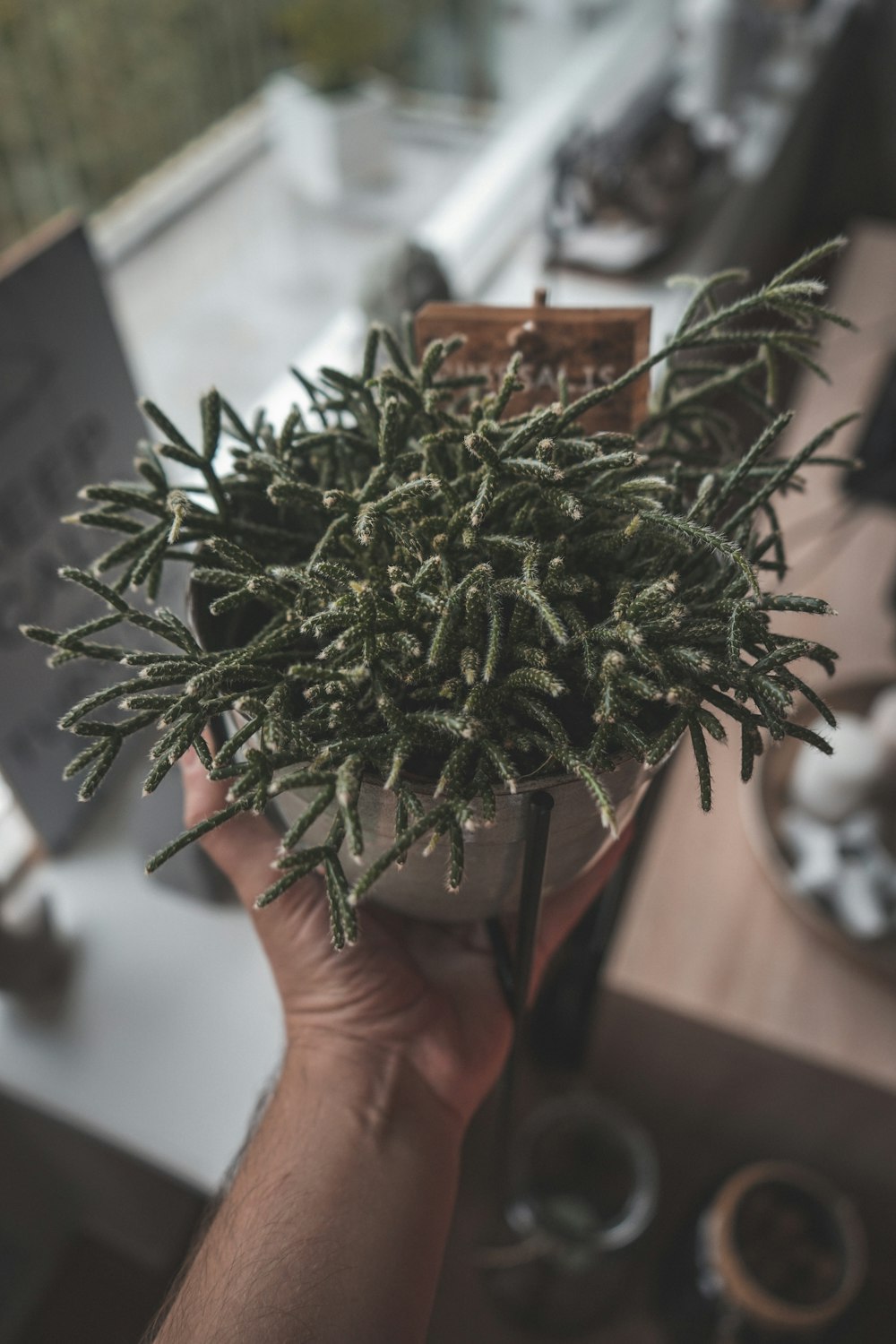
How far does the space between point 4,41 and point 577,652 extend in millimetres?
785

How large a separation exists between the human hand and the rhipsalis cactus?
13 cm

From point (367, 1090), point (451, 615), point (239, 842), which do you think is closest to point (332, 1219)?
point (367, 1090)

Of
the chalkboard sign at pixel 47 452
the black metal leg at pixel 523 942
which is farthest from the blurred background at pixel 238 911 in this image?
the black metal leg at pixel 523 942

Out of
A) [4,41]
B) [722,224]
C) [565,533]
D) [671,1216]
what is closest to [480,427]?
[565,533]

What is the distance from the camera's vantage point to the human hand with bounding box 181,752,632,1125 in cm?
54

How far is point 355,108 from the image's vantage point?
4.09 feet

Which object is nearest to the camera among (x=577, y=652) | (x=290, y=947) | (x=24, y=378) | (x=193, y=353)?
(x=577, y=652)

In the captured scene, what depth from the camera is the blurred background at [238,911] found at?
73 centimetres

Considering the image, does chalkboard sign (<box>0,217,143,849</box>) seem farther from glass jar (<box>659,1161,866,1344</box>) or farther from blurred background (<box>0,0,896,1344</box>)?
glass jar (<box>659,1161,866,1344</box>)

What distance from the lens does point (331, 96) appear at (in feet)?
4.05

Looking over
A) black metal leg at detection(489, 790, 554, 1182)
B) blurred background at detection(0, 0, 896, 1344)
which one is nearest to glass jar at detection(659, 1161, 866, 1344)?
blurred background at detection(0, 0, 896, 1344)

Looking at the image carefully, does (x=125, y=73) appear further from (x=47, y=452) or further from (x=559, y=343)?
(x=559, y=343)

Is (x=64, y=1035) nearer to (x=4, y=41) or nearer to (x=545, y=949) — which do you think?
(x=545, y=949)

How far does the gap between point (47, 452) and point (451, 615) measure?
446mm
